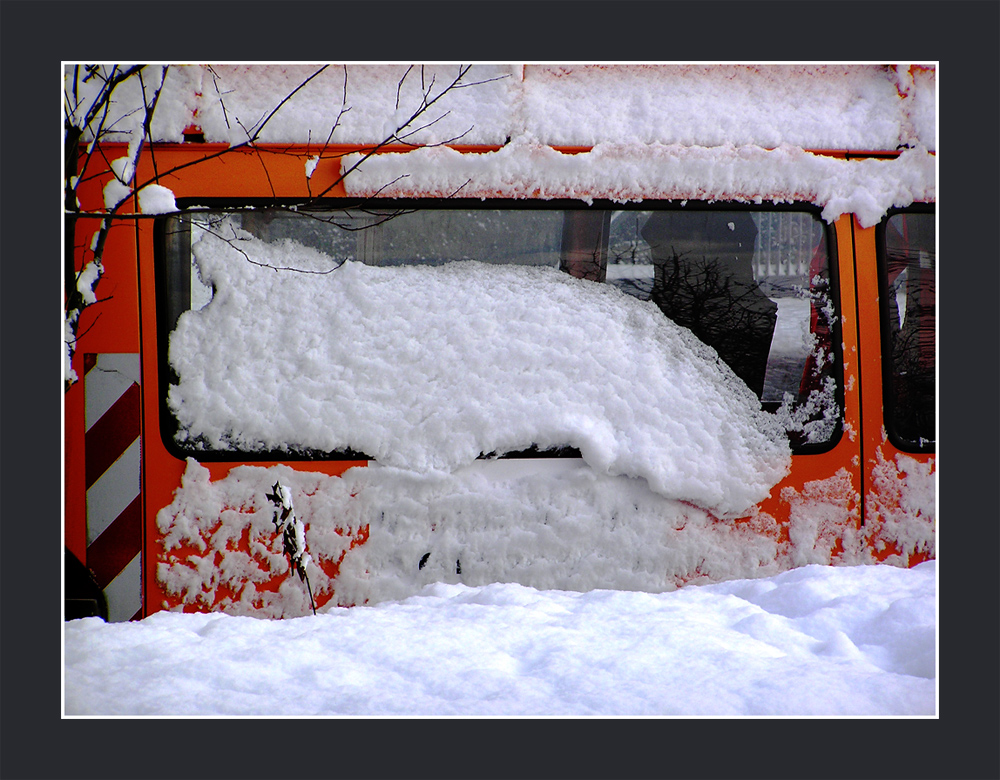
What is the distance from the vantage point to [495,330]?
1.92 metres

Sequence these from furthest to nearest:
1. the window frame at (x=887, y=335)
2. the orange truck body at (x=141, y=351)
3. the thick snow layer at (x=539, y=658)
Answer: the window frame at (x=887, y=335) < the orange truck body at (x=141, y=351) < the thick snow layer at (x=539, y=658)

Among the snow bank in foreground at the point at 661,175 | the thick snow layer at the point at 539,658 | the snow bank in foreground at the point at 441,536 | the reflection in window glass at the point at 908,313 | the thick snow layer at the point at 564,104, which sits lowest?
the thick snow layer at the point at 539,658

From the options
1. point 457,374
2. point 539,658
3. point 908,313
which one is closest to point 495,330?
point 457,374

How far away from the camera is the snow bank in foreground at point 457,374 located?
73.6 inches

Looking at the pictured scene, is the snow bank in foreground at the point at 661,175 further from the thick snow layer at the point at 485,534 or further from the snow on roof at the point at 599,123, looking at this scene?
the thick snow layer at the point at 485,534

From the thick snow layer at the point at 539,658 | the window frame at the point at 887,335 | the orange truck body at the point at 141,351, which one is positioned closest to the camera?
the thick snow layer at the point at 539,658

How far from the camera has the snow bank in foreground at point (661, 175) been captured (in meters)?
1.85

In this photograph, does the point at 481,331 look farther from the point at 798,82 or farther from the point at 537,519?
the point at 798,82

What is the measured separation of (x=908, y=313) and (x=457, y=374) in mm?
1338

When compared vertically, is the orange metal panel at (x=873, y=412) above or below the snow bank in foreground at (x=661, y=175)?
below

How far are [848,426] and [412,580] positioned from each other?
1.36 meters

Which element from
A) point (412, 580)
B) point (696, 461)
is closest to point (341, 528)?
point (412, 580)

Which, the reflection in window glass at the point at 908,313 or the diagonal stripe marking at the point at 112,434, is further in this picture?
the reflection in window glass at the point at 908,313

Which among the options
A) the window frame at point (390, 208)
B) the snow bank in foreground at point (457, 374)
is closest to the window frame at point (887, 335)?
the window frame at point (390, 208)
